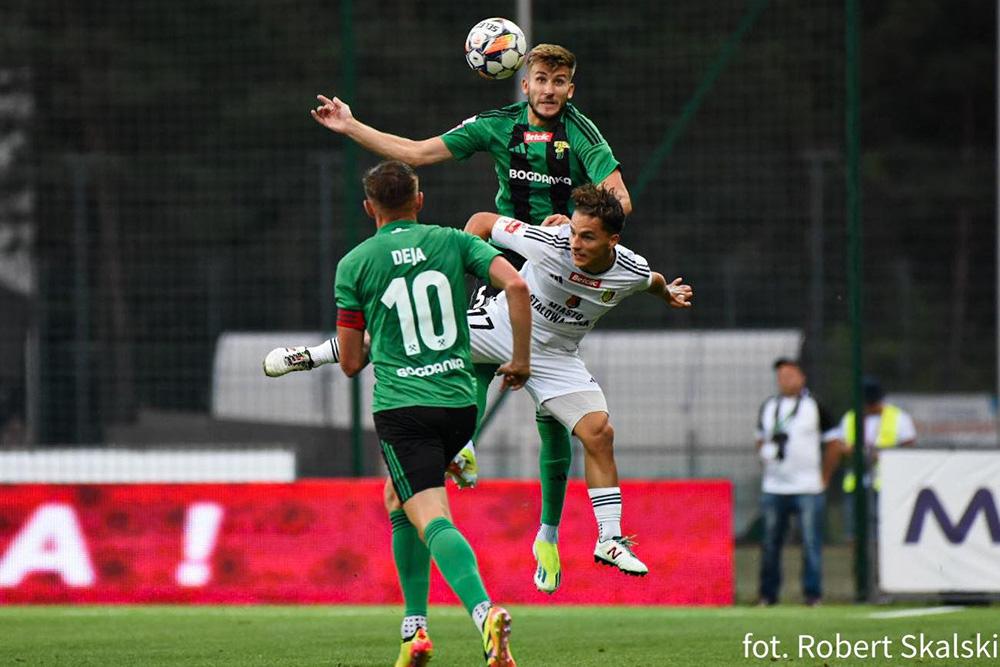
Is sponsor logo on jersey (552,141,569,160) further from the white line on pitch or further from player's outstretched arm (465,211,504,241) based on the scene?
the white line on pitch

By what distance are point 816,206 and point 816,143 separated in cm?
555

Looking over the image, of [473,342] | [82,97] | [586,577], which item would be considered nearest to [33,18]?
[82,97]

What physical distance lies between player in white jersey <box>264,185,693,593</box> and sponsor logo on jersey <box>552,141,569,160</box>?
401 millimetres

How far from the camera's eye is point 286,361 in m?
9.81

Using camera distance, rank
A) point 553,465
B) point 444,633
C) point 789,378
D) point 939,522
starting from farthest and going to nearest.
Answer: point 789,378, point 939,522, point 444,633, point 553,465

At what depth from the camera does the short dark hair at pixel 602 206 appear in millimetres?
9422

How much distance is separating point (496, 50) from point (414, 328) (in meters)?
2.20

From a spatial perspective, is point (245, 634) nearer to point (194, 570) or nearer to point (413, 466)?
point (194, 570)

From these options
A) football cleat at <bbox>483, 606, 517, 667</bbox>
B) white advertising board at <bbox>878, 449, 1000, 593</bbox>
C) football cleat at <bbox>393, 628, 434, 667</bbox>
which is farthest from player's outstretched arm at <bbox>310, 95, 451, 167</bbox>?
white advertising board at <bbox>878, 449, 1000, 593</bbox>

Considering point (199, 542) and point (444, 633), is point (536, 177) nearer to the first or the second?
point (444, 633)

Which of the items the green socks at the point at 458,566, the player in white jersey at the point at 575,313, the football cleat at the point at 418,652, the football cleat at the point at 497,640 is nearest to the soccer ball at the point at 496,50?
the player in white jersey at the point at 575,313

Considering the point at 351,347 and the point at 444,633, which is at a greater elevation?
the point at 351,347

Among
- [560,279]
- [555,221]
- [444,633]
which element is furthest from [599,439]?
[444,633]

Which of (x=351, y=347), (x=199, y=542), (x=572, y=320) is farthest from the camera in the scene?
(x=199, y=542)
